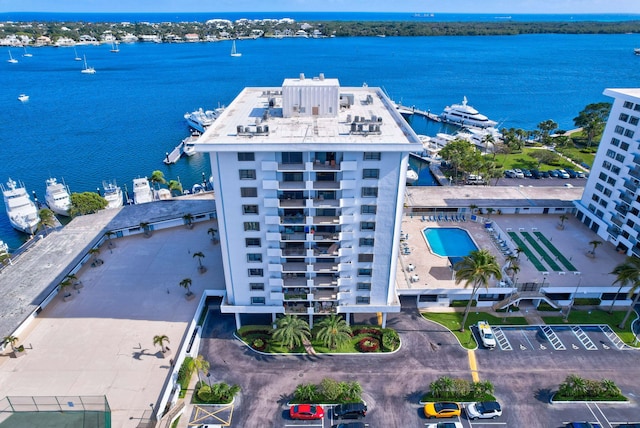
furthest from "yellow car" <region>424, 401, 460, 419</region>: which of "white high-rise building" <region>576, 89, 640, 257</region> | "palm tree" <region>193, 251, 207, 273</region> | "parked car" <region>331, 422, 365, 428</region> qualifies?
"white high-rise building" <region>576, 89, 640, 257</region>

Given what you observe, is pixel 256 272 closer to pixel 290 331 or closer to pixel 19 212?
pixel 290 331

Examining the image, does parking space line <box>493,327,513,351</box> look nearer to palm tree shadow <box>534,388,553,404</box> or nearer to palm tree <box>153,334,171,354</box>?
palm tree shadow <box>534,388,553,404</box>

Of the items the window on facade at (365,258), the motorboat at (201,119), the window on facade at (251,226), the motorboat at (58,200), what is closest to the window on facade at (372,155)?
the window on facade at (365,258)

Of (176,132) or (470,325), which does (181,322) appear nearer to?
(470,325)

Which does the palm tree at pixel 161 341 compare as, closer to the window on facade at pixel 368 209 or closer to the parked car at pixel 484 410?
the window on facade at pixel 368 209

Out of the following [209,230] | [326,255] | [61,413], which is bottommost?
[209,230]

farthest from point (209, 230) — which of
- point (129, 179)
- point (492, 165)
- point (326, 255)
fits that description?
point (492, 165)

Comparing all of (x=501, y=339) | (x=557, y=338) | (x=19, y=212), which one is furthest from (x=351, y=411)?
(x=19, y=212)
